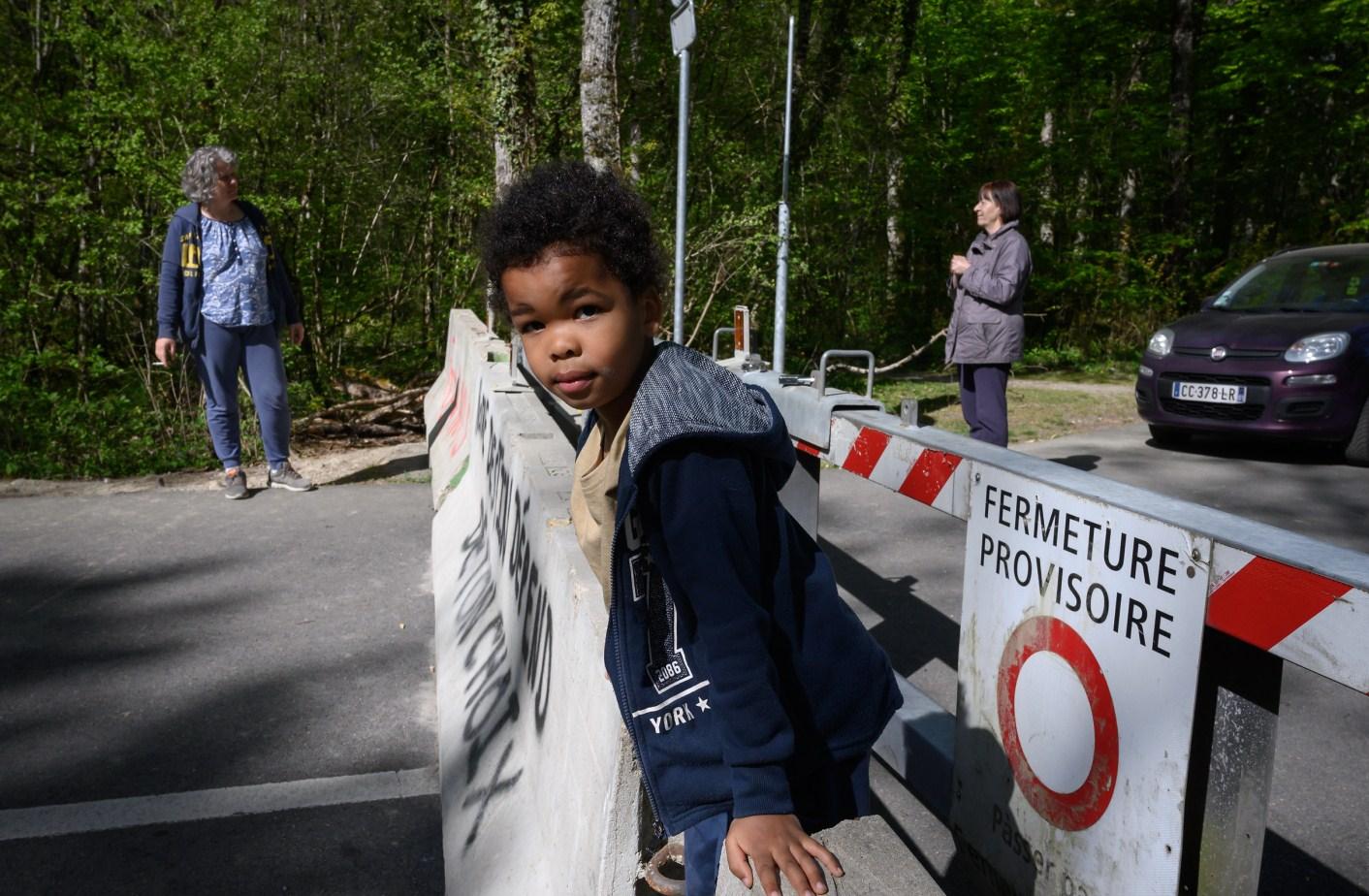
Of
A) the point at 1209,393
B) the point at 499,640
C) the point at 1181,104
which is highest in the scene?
the point at 1181,104

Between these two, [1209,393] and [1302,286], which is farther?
[1302,286]

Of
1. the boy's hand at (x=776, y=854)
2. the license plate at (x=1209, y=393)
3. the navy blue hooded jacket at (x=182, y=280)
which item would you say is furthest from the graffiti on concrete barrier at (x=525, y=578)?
the license plate at (x=1209, y=393)

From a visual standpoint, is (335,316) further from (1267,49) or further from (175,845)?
(1267,49)

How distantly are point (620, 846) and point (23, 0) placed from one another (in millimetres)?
16567

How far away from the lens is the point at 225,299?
7605 mm

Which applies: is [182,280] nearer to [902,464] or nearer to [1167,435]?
[902,464]

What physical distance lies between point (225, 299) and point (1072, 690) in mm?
6807

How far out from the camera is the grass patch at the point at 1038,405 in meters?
11.3

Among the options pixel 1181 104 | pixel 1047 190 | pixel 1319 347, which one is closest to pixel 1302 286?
pixel 1319 347

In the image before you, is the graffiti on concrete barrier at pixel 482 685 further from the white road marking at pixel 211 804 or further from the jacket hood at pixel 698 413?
the jacket hood at pixel 698 413

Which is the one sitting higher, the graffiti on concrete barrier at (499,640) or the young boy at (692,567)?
the young boy at (692,567)

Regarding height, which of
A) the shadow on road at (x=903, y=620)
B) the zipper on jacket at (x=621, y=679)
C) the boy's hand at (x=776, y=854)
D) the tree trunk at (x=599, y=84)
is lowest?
the shadow on road at (x=903, y=620)

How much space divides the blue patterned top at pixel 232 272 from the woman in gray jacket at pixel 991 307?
16.0 ft

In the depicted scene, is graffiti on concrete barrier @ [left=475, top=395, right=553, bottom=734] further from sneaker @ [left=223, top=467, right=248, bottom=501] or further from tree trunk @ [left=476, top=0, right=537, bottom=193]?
tree trunk @ [left=476, top=0, right=537, bottom=193]
